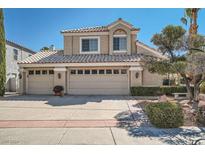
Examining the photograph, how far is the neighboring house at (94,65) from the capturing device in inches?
731

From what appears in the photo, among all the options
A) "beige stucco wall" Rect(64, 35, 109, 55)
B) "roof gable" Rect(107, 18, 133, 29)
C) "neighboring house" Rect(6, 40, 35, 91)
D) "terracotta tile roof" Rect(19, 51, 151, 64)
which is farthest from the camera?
"neighboring house" Rect(6, 40, 35, 91)

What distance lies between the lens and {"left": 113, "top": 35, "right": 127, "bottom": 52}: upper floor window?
20114 millimetres

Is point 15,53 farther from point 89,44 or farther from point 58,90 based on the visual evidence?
point 58,90

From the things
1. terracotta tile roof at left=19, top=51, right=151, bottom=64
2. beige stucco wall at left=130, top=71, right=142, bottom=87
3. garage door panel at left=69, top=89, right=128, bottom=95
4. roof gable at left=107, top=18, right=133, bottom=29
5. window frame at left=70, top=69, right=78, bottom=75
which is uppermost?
roof gable at left=107, top=18, right=133, bottom=29

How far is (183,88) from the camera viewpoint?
17406 millimetres

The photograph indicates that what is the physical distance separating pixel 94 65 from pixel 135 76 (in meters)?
3.79

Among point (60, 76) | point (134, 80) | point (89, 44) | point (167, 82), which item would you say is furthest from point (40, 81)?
point (167, 82)

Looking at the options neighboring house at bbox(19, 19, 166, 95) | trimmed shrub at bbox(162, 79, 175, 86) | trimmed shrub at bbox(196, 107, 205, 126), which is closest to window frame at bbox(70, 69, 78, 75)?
neighboring house at bbox(19, 19, 166, 95)

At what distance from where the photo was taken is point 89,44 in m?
20.5

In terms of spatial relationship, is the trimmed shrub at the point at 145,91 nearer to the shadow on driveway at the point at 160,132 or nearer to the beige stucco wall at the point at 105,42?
the beige stucco wall at the point at 105,42

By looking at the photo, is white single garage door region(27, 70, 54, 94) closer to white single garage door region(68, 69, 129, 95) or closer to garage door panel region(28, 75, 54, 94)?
garage door panel region(28, 75, 54, 94)

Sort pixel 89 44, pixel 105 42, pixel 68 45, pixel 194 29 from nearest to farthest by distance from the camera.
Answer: pixel 194 29, pixel 105 42, pixel 89 44, pixel 68 45

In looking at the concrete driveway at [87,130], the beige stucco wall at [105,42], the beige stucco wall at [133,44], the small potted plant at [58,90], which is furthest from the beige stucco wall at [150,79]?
the concrete driveway at [87,130]

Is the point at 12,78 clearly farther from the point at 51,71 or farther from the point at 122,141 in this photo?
the point at 122,141
